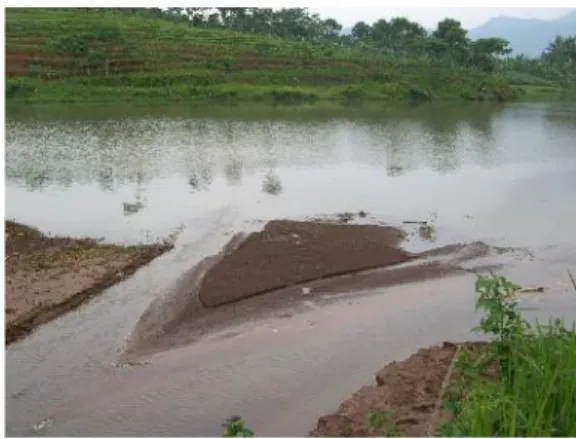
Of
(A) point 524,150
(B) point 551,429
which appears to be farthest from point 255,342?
(A) point 524,150

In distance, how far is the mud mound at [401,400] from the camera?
612 cm

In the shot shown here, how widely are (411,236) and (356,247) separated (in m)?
2.00

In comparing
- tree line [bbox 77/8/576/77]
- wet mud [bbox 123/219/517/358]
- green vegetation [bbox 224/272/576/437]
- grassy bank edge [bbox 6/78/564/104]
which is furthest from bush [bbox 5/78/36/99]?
green vegetation [bbox 224/272/576/437]

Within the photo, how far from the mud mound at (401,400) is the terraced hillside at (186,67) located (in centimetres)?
A: 3502

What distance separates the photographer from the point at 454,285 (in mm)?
11336

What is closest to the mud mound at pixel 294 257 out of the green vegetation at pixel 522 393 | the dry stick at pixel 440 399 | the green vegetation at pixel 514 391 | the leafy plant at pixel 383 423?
the dry stick at pixel 440 399

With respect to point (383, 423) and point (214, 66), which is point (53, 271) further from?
point (214, 66)

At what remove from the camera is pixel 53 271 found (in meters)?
11.0

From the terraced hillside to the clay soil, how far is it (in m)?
28.3

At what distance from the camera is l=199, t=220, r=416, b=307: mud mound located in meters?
10.7

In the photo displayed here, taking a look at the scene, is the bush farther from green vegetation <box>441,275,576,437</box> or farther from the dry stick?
green vegetation <box>441,275,576,437</box>

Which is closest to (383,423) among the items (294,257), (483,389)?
(483,389)

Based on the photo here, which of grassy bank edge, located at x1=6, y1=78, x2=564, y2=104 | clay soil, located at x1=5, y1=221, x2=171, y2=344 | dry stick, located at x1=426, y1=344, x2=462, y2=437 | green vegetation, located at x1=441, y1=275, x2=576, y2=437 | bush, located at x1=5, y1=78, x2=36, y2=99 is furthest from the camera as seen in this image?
grassy bank edge, located at x1=6, y1=78, x2=564, y2=104

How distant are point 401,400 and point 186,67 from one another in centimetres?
4017
